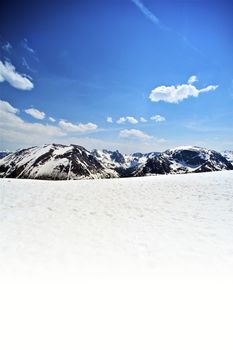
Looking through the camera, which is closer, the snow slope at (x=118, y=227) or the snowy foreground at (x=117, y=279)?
the snowy foreground at (x=117, y=279)

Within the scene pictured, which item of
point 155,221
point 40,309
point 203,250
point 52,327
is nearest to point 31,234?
point 40,309

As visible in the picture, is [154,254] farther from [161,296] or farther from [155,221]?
[155,221]

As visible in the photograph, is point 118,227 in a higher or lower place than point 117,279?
higher

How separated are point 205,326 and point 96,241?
409cm

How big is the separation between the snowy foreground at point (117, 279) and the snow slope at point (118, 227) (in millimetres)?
40

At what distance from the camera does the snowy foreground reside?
13.9ft

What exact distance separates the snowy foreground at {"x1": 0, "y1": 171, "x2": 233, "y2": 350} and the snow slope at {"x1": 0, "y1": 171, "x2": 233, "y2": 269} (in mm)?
40

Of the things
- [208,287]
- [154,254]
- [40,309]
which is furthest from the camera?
[154,254]

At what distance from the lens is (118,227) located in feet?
29.0

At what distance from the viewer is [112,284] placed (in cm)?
548

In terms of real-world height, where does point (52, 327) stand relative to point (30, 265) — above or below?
below

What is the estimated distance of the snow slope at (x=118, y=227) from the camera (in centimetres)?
648

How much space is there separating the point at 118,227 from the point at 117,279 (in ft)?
10.7

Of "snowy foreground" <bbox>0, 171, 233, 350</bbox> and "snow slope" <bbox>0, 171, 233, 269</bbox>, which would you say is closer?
"snowy foreground" <bbox>0, 171, 233, 350</bbox>
